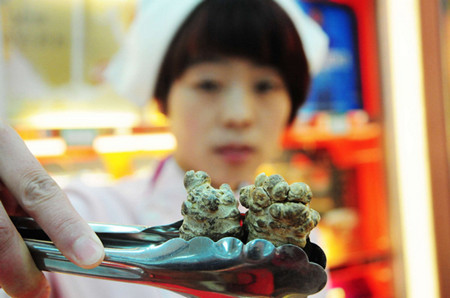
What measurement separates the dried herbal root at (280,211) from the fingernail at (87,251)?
134 mm

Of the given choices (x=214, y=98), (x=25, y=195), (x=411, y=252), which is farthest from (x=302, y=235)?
(x=411, y=252)

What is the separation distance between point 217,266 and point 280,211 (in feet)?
0.20

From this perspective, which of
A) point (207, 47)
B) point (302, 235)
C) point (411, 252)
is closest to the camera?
point (302, 235)

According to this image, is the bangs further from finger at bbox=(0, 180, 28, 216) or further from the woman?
finger at bbox=(0, 180, 28, 216)

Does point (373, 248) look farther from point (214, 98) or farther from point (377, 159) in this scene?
point (214, 98)

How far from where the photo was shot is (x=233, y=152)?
33.3 inches

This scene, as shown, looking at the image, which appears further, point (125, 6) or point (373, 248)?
point (373, 248)

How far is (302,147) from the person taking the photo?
51.7 inches

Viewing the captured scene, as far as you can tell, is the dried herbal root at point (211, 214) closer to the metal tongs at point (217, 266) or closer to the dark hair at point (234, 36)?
the metal tongs at point (217, 266)

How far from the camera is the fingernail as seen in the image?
297mm

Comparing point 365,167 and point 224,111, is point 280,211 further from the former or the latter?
point 365,167

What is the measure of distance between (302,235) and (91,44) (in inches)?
40.3

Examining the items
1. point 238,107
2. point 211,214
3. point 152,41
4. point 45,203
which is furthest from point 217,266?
point 152,41

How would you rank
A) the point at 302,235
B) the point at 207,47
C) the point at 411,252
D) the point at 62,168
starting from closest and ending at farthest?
the point at 302,235, the point at 207,47, the point at 62,168, the point at 411,252
